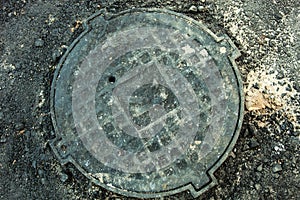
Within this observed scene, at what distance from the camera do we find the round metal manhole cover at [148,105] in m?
2.14

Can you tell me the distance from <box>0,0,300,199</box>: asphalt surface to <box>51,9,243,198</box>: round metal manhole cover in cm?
8

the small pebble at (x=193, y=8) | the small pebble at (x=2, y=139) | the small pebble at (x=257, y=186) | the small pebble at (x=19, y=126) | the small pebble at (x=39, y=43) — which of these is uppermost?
the small pebble at (x=193, y=8)

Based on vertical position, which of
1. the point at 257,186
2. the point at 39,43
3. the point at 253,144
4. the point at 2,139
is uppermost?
the point at 39,43

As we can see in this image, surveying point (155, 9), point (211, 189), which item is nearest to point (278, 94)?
point (211, 189)

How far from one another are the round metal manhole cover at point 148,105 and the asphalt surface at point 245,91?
0.08m

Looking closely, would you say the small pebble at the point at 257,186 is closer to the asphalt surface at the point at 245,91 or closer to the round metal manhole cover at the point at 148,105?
the asphalt surface at the point at 245,91

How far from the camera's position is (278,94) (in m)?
2.23

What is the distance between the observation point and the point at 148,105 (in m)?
2.22

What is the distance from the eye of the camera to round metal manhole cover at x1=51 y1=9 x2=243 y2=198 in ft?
7.01

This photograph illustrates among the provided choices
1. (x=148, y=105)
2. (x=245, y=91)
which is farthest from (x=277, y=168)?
(x=148, y=105)

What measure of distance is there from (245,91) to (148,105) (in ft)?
1.78

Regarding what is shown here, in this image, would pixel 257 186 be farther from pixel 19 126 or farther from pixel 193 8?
pixel 19 126

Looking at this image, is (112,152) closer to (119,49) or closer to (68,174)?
(68,174)

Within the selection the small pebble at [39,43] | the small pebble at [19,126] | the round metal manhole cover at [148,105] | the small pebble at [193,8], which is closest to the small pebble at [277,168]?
the round metal manhole cover at [148,105]
